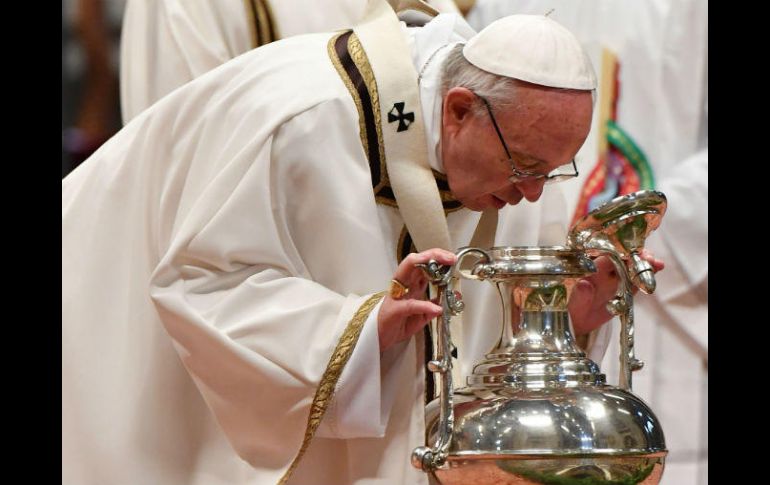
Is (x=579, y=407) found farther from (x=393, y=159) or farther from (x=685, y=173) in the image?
(x=685, y=173)

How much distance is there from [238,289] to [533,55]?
2.42 ft

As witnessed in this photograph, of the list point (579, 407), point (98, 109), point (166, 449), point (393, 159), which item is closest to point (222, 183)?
point (393, 159)

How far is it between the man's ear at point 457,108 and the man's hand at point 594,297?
0.39m

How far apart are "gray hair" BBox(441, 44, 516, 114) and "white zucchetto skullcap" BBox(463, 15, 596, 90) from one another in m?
0.01

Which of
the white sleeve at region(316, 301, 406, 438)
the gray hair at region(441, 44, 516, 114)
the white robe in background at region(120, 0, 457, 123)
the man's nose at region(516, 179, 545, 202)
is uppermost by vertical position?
the gray hair at region(441, 44, 516, 114)

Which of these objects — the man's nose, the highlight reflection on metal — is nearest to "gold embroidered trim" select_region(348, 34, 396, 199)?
the man's nose

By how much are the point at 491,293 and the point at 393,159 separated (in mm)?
443

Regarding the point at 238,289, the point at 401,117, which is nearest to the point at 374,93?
the point at 401,117

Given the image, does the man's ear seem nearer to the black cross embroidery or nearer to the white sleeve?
the black cross embroidery

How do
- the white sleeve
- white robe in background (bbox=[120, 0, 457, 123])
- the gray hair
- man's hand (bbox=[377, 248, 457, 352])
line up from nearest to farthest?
man's hand (bbox=[377, 248, 457, 352]) < the white sleeve < the gray hair < white robe in background (bbox=[120, 0, 457, 123])

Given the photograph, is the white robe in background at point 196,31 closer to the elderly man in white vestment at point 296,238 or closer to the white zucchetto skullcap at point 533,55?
the elderly man in white vestment at point 296,238

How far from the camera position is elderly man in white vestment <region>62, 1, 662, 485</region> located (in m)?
3.15

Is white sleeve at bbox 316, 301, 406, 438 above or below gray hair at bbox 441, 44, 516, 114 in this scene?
below

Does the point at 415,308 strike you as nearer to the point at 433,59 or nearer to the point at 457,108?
the point at 457,108
